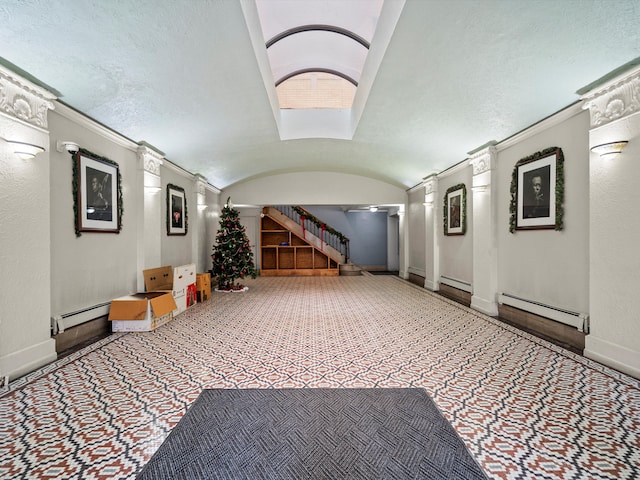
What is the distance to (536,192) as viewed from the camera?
439cm

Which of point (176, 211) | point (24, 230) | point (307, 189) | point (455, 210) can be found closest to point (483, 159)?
point (455, 210)

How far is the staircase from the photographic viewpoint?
39.8 feet

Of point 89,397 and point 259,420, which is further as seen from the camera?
point 89,397

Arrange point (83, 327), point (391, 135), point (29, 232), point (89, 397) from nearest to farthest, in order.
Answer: point (89, 397)
point (29, 232)
point (83, 327)
point (391, 135)

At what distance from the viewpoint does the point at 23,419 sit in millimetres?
2266

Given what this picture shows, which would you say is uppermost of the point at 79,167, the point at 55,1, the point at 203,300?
the point at 55,1

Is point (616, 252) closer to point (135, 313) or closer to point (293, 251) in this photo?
point (135, 313)

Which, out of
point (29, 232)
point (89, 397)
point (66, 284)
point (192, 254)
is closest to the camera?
point (89, 397)

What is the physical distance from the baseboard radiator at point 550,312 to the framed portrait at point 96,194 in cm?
A: 664

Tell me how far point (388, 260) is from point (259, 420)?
41.6 ft

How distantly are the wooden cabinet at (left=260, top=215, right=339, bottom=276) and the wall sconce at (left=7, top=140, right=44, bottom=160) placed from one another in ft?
30.0

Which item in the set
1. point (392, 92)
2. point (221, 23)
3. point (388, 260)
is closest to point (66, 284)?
point (221, 23)

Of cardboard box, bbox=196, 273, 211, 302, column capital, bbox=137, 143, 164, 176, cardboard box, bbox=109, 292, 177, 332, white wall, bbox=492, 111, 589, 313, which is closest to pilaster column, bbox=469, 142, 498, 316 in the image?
white wall, bbox=492, 111, 589, 313

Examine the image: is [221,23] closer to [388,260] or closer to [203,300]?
[203,300]
